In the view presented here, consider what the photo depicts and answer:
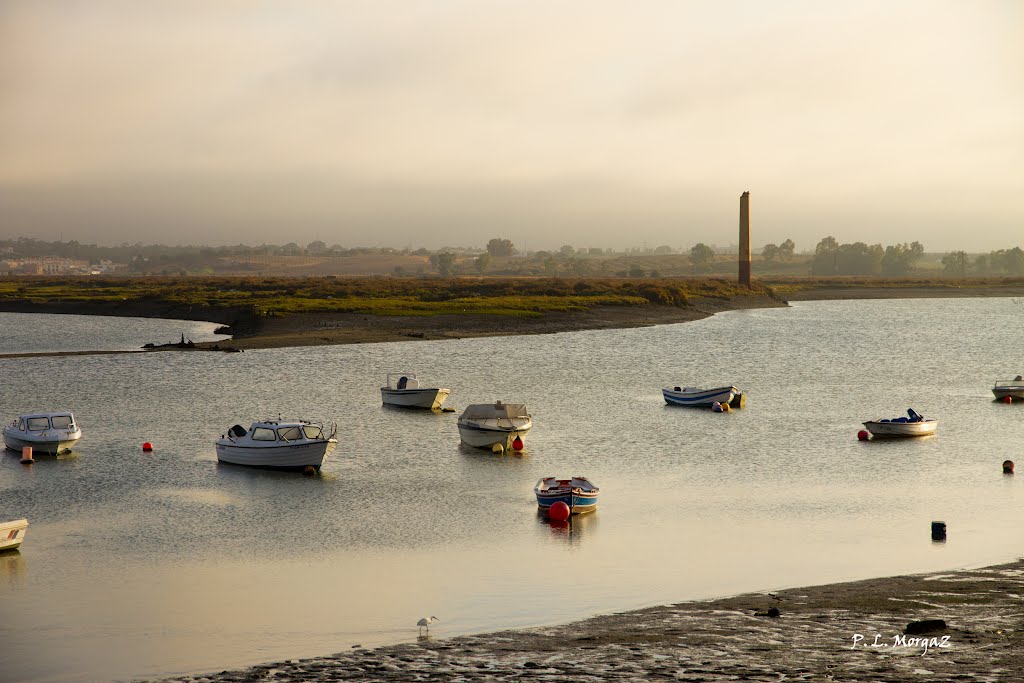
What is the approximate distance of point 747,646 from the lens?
2162 centimetres

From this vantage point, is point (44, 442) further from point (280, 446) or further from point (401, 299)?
point (401, 299)

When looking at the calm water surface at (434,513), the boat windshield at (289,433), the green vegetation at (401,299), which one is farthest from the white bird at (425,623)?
the green vegetation at (401,299)

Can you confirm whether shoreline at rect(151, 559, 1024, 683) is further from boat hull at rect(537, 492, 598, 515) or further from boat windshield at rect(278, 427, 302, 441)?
boat windshield at rect(278, 427, 302, 441)

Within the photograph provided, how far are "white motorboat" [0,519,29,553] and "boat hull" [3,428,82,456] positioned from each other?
17642 millimetres

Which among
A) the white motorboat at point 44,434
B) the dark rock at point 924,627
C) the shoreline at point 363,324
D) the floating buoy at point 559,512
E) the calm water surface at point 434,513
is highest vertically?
the shoreline at point 363,324

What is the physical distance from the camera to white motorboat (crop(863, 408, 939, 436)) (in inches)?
2132

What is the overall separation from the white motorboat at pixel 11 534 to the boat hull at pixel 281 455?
14.2 meters

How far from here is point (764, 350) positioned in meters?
113

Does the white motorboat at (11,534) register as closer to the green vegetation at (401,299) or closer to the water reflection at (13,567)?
the water reflection at (13,567)

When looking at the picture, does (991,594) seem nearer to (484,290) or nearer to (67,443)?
(67,443)

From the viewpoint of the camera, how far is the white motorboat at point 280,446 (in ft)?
147

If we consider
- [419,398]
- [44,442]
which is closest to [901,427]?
[419,398]

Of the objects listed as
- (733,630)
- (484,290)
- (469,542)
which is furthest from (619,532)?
(484,290)

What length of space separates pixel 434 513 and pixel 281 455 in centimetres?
1045
